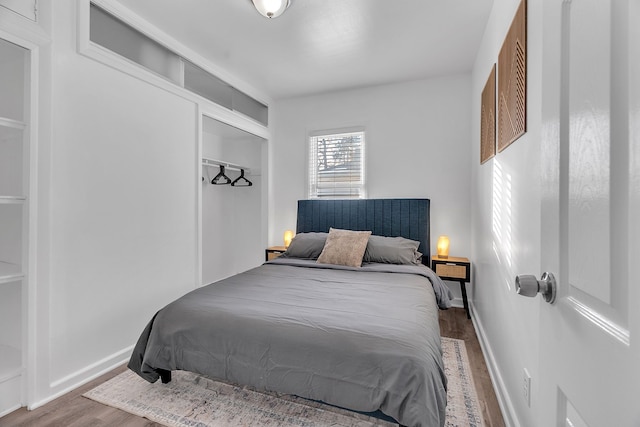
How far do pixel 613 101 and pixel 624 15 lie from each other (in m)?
0.12

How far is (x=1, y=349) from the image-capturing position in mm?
1868

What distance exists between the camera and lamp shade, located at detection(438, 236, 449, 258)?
3439 mm

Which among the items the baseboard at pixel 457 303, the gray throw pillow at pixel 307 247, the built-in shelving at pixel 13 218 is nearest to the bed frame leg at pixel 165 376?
the built-in shelving at pixel 13 218

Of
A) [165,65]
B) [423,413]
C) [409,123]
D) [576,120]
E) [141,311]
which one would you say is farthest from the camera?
[409,123]

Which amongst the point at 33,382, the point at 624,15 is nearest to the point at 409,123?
the point at 624,15

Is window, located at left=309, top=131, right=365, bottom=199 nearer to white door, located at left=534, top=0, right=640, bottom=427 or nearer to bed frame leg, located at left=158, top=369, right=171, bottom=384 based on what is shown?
bed frame leg, located at left=158, top=369, right=171, bottom=384

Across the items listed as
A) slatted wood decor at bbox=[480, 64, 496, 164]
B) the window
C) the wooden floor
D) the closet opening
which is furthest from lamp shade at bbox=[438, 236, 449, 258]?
the closet opening

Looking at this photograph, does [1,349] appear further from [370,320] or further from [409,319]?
[409,319]

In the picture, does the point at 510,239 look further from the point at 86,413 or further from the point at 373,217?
the point at 86,413

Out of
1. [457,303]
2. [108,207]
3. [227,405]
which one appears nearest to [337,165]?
[457,303]

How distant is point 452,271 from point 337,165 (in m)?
1.90

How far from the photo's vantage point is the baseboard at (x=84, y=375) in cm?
189

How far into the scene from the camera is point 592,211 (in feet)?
1.78

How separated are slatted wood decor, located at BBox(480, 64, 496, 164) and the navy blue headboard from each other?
0.96m
